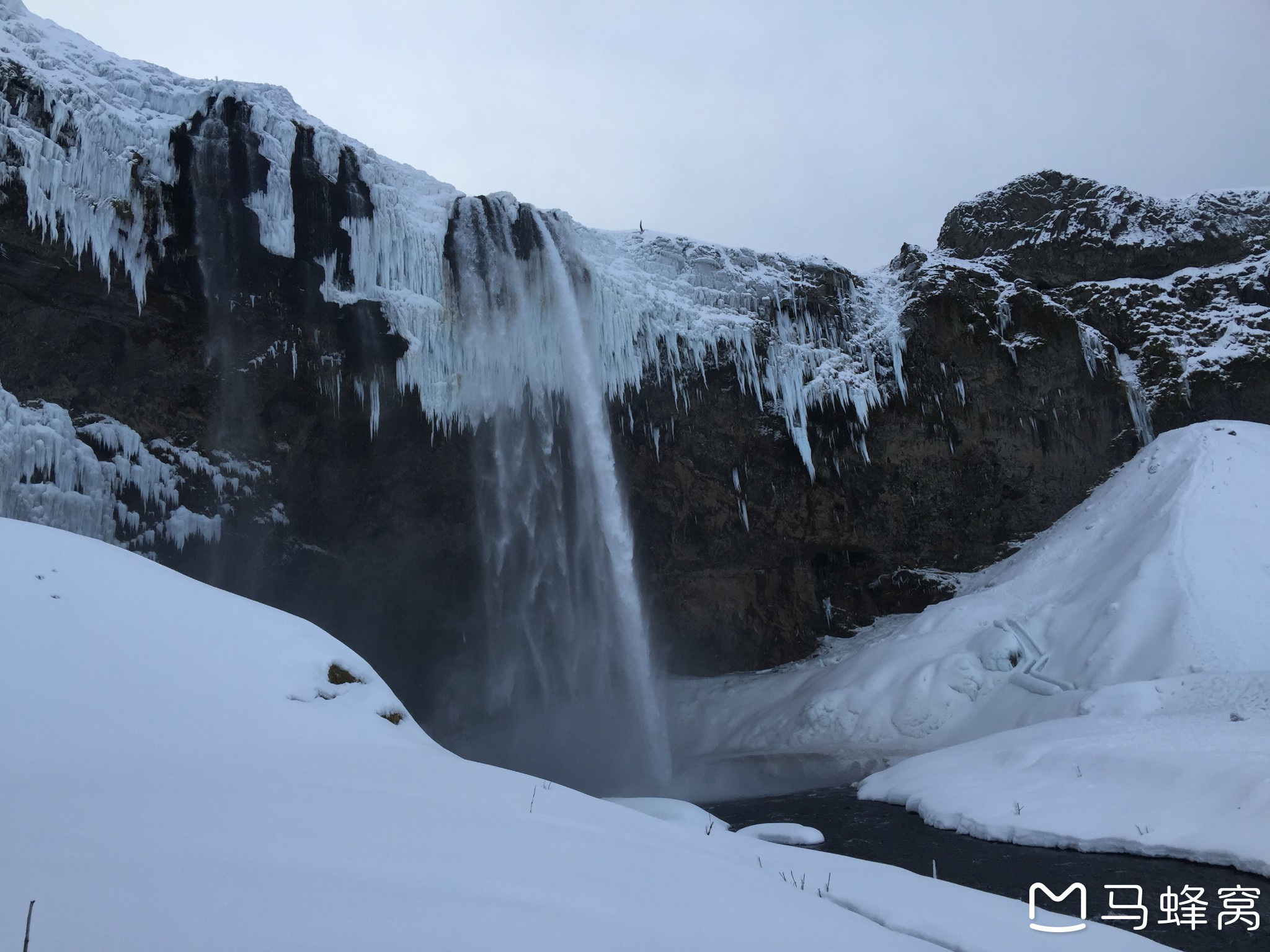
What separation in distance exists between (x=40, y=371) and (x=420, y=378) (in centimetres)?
680

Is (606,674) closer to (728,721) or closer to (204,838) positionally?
(728,721)

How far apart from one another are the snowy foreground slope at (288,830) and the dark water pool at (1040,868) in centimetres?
159

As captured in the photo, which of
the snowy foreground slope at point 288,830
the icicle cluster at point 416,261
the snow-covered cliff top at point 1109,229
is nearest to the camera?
the snowy foreground slope at point 288,830

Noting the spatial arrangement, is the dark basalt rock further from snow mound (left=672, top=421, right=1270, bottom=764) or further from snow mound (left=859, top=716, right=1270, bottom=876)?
snow mound (left=859, top=716, right=1270, bottom=876)

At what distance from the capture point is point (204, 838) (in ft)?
9.25

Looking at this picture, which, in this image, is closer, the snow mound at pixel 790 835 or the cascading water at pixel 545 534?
the snow mound at pixel 790 835

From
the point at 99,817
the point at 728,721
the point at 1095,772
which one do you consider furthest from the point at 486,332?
the point at 99,817

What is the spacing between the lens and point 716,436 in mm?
19812

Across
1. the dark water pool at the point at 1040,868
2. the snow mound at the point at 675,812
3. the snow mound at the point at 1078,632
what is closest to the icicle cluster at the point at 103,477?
the snow mound at the point at 675,812

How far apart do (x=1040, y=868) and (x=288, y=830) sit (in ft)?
22.4

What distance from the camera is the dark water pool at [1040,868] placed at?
5.41m

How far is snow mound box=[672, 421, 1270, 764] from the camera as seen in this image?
1258 cm

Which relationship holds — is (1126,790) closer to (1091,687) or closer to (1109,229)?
(1091,687)

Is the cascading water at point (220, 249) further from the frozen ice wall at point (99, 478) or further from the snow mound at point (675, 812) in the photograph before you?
the snow mound at point (675, 812)
